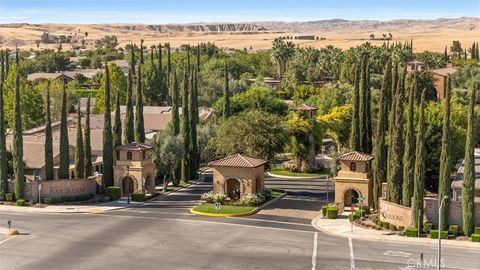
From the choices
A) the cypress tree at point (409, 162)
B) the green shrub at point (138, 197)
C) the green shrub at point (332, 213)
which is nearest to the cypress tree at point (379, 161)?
the green shrub at point (332, 213)

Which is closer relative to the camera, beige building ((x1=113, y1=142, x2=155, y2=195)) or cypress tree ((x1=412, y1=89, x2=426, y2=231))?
cypress tree ((x1=412, y1=89, x2=426, y2=231))

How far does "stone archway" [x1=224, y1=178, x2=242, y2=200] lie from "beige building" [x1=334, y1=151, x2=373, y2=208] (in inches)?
379

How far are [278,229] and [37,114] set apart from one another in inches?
2477

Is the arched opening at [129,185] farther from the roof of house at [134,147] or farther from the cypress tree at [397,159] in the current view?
the cypress tree at [397,159]

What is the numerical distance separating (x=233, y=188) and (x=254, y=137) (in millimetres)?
7187

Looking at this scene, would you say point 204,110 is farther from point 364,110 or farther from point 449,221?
point 449,221

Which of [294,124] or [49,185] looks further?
[294,124]

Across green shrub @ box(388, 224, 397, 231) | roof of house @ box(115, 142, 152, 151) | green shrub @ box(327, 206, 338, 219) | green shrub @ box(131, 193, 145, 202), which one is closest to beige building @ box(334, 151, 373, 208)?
green shrub @ box(327, 206, 338, 219)

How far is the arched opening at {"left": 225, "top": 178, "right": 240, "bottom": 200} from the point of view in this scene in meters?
71.3

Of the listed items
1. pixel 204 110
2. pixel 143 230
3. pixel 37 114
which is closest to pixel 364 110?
pixel 143 230

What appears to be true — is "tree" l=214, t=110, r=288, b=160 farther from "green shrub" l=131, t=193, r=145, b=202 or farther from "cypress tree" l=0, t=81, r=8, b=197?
"cypress tree" l=0, t=81, r=8, b=197

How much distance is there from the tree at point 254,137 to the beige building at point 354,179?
1227 centimetres

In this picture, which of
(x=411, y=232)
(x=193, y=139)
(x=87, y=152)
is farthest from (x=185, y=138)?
(x=411, y=232)

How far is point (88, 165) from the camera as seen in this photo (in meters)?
73.6
